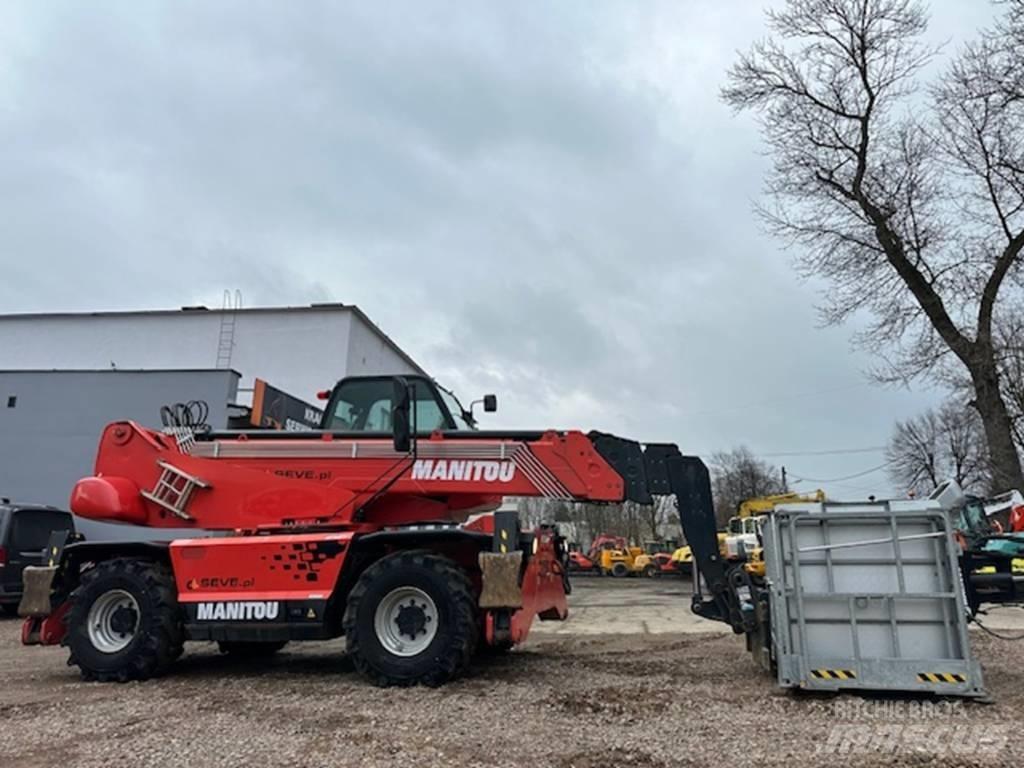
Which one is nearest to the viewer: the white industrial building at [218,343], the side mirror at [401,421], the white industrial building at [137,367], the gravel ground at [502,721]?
the gravel ground at [502,721]

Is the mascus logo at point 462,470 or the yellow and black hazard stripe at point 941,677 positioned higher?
the mascus logo at point 462,470

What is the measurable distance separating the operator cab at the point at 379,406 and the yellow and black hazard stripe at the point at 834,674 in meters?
4.00

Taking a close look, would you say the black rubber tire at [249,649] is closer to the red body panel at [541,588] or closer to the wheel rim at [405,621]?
the wheel rim at [405,621]

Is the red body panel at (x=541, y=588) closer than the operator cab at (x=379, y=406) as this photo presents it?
Yes

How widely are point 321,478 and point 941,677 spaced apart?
5663mm

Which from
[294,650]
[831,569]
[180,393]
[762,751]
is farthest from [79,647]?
[180,393]

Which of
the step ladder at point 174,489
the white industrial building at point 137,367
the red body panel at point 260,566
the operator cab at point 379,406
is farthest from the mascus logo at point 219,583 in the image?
the white industrial building at point 137,367

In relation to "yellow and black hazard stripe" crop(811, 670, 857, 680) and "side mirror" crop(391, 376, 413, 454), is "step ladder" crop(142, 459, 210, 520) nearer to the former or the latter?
"side mirror" crop(391, 376, 413, 454)

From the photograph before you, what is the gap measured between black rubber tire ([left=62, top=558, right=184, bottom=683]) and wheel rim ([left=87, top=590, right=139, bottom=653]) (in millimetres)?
51

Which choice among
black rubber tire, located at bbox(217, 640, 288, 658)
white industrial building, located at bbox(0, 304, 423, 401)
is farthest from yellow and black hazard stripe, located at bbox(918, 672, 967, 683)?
white industrial building, located at bbox(0, 304, 423, 401)

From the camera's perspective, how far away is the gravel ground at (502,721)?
4.44m

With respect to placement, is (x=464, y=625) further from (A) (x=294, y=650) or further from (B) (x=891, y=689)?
(A) (x=294, y=650)

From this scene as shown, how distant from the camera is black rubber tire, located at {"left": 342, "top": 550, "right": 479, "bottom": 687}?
624 cm

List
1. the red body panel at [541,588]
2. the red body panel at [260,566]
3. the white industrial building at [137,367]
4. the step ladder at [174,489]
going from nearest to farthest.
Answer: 1. the red body panel at [541,588]
2. the red body panel at [260,566]
3. the step ladder at [174,489]
4. the white industrial building at [137,367]
